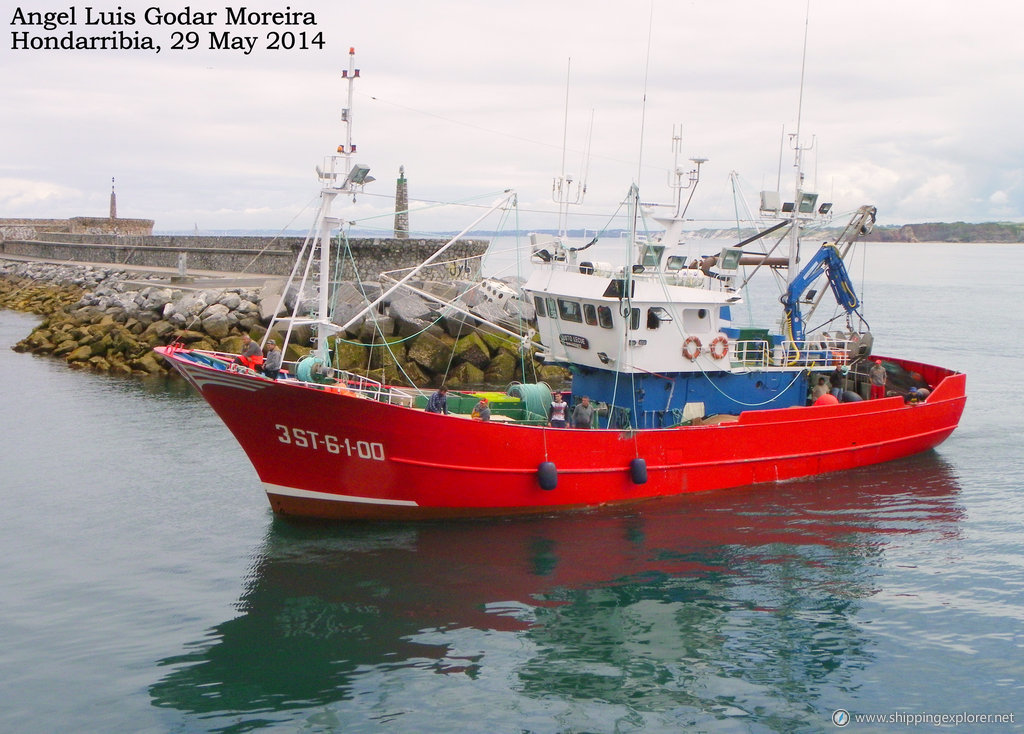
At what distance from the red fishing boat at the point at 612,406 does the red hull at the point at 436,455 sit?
27mm

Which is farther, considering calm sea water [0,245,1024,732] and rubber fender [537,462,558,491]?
rubber fender [537,462,558,491]

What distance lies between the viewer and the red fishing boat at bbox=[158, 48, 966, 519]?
47.3ft

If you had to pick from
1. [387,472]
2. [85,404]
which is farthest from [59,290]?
[387,472]

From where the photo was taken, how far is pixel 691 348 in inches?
665

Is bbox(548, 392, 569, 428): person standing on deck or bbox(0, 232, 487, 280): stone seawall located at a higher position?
bbox(0, 232, 487, 280): stone seawall

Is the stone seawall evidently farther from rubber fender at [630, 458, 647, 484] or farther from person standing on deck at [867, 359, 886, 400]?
person standing on deck at [867, 359, 886, 400]

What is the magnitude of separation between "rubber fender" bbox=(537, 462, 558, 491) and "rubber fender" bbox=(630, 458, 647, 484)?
1612 mm

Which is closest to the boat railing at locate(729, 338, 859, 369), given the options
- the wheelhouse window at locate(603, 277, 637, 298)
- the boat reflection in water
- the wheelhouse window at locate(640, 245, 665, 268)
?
the wheelhouse window at locate(640, 245, 665, 268)

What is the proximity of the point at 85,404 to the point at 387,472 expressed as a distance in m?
12.9

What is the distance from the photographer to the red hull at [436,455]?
14.1 metres

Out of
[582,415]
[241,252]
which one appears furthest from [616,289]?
[241,252]

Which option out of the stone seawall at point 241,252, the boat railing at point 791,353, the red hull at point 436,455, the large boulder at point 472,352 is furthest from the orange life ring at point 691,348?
the large boulder at point 472,352

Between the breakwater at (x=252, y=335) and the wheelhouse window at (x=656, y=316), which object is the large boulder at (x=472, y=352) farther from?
the wheelhouse window at (x=656, y=316)

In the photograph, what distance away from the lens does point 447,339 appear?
2880 cm
